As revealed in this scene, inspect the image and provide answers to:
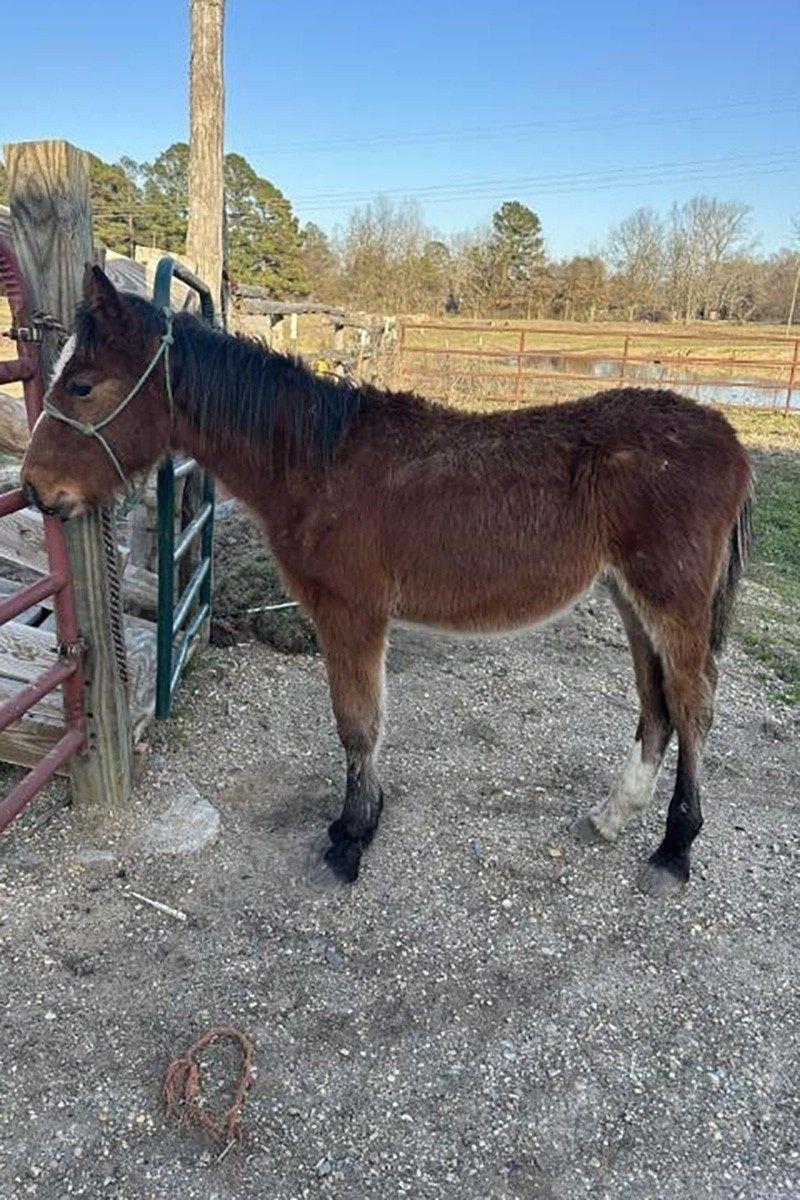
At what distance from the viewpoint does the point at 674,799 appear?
3.02 metres

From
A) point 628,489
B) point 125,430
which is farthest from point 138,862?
point 628,489

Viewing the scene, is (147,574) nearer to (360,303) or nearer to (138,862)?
(138,862)

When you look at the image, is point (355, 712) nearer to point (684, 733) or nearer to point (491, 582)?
point (491, 582)

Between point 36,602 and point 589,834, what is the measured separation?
7.57 ft

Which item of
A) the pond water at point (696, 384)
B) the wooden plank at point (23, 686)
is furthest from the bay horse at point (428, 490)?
the pond water at point (696, 384)

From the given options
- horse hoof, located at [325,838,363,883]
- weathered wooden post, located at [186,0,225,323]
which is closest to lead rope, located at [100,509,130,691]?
horse hoof, located at [325,838,363,883]

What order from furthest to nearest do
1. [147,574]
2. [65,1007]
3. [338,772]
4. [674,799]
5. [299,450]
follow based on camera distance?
[147,574] < [338,772] < [674,799] < [299,450] < [65,1007]

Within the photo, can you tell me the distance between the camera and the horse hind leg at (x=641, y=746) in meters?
3.08

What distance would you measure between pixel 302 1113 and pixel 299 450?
6.59 feet

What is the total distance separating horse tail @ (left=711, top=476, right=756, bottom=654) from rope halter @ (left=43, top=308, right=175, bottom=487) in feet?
6.87

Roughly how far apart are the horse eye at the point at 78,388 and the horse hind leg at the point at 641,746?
2017 mm

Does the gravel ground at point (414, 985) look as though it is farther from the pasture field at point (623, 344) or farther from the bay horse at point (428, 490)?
the pasture field at point (623, 344)

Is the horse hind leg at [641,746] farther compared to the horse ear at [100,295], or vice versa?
the horse hind leg at [641,746]

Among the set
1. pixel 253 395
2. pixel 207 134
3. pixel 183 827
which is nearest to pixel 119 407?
pixel 253 395
